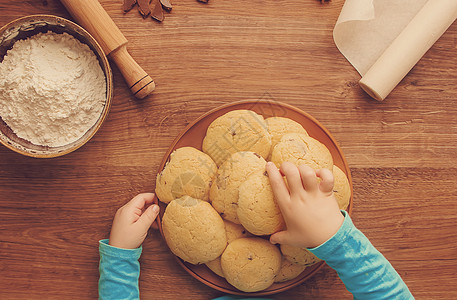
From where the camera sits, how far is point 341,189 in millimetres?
→ 617

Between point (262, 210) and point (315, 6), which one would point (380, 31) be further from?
point (262, 210)

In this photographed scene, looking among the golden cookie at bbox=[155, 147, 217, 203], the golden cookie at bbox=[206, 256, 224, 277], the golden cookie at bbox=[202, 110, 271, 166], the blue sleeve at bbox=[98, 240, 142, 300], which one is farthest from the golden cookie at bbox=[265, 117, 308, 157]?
the blue sleeve at bbox=[98, 240, 142, 300]

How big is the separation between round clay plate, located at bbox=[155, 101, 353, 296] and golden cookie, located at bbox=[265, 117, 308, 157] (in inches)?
1.2

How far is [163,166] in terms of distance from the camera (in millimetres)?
669

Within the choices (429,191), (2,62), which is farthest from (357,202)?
(2,62)

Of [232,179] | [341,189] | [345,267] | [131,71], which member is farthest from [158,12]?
[345,267]

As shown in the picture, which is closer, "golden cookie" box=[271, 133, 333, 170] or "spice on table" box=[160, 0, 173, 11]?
"golden cookie" box=[271, 133, 333, 170]

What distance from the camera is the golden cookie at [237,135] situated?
24.4 inches

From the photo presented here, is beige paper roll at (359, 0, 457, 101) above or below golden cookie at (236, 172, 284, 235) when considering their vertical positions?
above

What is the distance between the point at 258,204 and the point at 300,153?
0.11 meters

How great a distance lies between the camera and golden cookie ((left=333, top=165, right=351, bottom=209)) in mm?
614

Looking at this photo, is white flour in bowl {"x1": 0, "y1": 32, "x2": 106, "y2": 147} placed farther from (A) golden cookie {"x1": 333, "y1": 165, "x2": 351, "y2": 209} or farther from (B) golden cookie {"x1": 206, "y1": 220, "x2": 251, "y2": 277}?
(A) golden cookie {"x1": 333, "y1": 165, "x2": 351, "y2": 209}

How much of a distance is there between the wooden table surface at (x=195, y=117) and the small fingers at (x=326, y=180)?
0.20m

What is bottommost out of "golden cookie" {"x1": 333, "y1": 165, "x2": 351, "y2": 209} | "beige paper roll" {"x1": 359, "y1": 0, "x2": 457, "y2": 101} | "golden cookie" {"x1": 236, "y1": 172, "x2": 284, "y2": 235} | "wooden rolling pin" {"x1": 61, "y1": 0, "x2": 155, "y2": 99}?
"golden cookie" {"x1": 333, "y1": 165, "x2": 351, "y2": 209}
